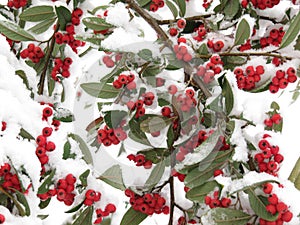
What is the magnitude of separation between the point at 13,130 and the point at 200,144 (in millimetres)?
483

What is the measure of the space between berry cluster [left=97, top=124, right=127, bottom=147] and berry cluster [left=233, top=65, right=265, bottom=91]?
0.40 metres

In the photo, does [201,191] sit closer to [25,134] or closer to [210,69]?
[210,69]

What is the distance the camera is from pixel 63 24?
5.67 feet

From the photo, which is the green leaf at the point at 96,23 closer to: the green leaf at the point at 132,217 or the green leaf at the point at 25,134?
Result: the green leaf at the point at 25,134

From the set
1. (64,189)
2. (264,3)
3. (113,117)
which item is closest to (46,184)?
(64,189)

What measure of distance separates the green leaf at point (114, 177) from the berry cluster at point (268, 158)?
41 centimetres

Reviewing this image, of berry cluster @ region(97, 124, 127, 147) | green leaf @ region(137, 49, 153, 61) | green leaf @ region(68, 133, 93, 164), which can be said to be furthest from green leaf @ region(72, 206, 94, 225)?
green leaf @ region(137, 49, 153, 61)

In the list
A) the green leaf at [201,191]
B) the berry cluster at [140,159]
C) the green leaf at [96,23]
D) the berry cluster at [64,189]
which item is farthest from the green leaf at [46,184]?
the green leaf at [96,23]

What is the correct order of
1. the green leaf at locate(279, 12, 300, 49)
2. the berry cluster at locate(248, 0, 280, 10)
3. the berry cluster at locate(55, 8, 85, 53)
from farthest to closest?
the berry cluster at locate(55, 8, 85, 53)
the berry cluster at locate(248, 0, 280, 10)
the green leaf at locate(279, 12, 300, 49)

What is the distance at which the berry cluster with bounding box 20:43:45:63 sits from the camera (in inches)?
71.2

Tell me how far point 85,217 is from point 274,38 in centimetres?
86

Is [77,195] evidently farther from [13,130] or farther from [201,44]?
[201,44]

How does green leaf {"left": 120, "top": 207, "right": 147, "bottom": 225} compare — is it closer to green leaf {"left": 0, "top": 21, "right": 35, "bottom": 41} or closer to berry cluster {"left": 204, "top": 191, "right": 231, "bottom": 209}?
berry cluster {"left": 204, "top": 191, "right": 231, "bottom": 209}

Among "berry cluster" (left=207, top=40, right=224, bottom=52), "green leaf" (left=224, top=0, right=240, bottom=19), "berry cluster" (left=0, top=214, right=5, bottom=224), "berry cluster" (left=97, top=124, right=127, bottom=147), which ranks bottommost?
"berry cluster" (left=0, top=214, right=5, bottom=224)
